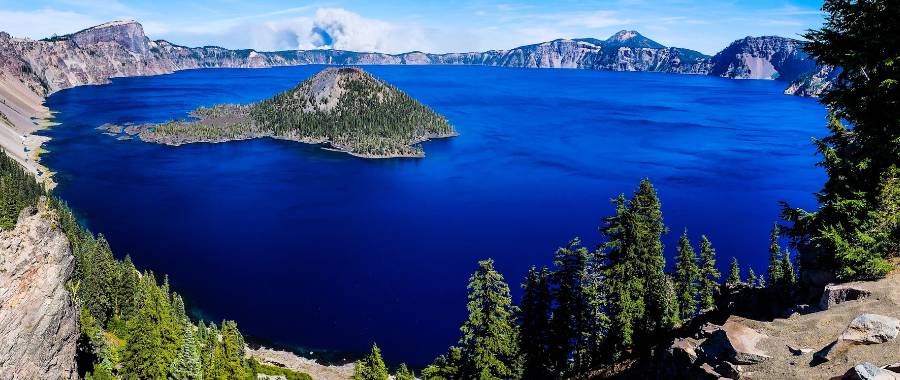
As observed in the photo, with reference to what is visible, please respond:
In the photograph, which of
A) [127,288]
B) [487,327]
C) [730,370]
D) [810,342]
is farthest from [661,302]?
[127,288]

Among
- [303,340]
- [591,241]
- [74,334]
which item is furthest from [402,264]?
[74,334]

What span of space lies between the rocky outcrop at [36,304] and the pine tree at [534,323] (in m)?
55.6

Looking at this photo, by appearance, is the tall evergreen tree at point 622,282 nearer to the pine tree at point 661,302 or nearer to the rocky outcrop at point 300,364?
the pine tree at point 661,302

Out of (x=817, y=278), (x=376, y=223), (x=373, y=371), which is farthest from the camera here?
(x=376, y=223)

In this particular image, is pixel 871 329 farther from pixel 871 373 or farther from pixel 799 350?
pixel 871 373

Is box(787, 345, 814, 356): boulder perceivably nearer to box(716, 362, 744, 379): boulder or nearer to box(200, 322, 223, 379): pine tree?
box(716, 362, 744, 379): boulder

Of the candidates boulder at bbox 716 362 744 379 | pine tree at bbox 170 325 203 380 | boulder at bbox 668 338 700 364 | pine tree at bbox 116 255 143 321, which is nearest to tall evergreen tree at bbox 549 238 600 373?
boulder at bbox 668 338 700 364

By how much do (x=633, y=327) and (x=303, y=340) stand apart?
55731 mm

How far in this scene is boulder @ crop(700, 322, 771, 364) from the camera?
22.1 metres

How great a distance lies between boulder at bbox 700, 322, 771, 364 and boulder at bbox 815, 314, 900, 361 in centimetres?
220

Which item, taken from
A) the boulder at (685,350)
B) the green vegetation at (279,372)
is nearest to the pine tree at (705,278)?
the boulder at (685,350)

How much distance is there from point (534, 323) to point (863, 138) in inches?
1176

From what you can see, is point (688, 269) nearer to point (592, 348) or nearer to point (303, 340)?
point (592, 348)

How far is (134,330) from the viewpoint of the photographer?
6406 cm
